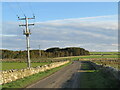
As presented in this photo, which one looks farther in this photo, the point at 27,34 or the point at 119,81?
the point at 27,34

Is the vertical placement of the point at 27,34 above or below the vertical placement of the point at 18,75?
above

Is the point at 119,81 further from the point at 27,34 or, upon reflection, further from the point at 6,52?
the point at 6,52

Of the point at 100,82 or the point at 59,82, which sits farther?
the point at 59,82

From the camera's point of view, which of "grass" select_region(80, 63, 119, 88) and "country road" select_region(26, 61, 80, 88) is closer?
"grass" select_region(80, 63, 119, 88)

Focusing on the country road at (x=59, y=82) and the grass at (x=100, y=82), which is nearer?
the grass at (x=100, y=82)

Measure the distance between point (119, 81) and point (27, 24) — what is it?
3871cm

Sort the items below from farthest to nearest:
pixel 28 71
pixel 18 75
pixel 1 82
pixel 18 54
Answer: pixel 18 54 → pixel 28 71 → pixel 18 75 → pixel 1 82

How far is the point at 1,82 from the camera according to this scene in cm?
2439

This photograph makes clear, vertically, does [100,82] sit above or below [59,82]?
above

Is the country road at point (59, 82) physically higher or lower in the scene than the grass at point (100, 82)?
lower

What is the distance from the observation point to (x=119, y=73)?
2045 cm

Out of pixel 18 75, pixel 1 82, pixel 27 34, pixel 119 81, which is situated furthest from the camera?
pixel 27 34

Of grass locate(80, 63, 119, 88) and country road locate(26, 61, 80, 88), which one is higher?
grass locate(80, 63, 119, 88)

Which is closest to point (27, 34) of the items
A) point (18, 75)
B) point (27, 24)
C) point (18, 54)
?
point (27, 24)
